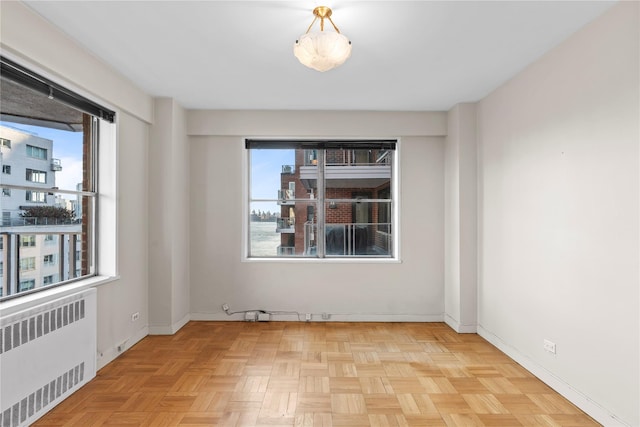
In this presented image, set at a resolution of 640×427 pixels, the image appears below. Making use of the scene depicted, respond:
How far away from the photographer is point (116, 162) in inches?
130

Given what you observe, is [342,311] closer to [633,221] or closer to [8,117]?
[633,221]

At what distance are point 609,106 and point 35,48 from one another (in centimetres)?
375

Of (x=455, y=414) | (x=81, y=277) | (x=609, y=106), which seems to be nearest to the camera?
(x=609, y=106)

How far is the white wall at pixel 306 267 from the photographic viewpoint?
440 cm

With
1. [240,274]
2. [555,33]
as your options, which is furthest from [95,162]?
[555,33]

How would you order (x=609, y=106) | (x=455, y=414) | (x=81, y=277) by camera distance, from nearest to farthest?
(x=609, y=106) → (x=455, y=414) → (x=81, y=277)

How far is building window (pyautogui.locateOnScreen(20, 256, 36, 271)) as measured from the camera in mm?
2441

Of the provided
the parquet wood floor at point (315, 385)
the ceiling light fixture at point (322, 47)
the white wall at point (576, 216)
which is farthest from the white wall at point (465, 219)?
the ceiling light fixture at point (322, 47)

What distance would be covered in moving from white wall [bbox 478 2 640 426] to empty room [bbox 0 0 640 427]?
0.7 inches

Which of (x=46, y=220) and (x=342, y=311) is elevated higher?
(x=46, y=220)

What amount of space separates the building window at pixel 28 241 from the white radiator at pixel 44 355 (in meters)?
0.47

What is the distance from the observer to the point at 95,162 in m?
3.25

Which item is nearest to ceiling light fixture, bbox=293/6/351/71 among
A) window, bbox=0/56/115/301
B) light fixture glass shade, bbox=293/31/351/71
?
light fixture glass shade, bbox=293/31/351/71

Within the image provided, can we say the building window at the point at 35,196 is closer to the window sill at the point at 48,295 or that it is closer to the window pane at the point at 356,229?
the window sill at the point at 48,295
